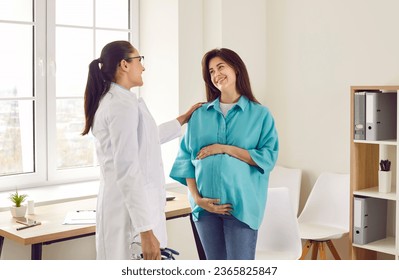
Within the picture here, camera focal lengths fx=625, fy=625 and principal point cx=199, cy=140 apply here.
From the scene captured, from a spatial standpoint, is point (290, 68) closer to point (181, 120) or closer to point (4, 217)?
point (181, 120)

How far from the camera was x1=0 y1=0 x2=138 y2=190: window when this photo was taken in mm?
3764

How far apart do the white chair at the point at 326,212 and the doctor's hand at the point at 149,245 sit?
5.27ft

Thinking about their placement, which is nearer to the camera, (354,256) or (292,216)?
(292,216)

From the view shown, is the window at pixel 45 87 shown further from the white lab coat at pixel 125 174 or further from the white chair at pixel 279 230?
the white lab coat at pixel 125 174

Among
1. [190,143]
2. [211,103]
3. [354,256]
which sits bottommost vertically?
[354,256]

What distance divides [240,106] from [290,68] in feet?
5.87

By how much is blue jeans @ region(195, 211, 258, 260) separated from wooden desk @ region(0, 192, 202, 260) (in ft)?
1.67

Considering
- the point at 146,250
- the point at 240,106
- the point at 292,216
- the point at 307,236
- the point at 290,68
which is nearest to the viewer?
the point at 146,250

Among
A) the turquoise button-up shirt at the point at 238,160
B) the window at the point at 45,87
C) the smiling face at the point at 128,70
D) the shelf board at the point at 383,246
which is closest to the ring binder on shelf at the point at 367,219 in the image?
the shelf board at the point at 383,246

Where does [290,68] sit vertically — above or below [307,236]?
above

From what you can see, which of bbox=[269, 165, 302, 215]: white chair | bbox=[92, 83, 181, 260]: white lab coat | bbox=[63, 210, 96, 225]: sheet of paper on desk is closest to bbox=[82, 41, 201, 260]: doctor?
bbox=[92, 83, 181, 260]: white lab coat

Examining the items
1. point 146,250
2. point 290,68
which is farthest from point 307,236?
point 146,250

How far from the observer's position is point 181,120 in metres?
2.95

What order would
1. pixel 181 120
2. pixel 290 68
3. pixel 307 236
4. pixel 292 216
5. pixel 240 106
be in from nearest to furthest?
pixel 240 106 → pixel 181 120 → pixel 292 216 → pixel 307 236 → pixel 290 68
